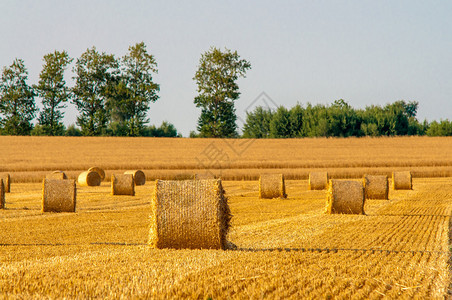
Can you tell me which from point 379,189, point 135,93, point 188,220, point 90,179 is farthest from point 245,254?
point 135,93

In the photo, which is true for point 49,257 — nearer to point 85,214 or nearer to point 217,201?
point 217,201

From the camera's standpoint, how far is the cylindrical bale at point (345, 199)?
46.2ft

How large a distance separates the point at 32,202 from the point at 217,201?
1046 cm

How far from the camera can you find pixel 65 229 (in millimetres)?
10930

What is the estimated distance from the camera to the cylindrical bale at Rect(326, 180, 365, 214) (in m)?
14.1

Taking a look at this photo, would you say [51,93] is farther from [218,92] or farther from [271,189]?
[271,189]

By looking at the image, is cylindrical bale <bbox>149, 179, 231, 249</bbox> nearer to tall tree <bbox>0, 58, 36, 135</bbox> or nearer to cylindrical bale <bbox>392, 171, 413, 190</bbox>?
cylindrical bale <bbox>392, 171, 413, 190</bbox>

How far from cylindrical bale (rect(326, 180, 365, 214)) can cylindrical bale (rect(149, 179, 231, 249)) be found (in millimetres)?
6143

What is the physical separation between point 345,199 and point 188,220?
666 cm

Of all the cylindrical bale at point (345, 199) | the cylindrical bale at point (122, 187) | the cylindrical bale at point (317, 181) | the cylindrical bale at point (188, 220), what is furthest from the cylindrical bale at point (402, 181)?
the cylindrical bale at point (188, 220)

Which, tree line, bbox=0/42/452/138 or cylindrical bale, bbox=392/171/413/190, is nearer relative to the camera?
cylindrical bale, bbox=392/171/413/190

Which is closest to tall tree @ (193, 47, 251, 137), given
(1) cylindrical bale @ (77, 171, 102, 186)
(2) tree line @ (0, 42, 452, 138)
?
(2) tree line @ (0, 42, 452, 138)

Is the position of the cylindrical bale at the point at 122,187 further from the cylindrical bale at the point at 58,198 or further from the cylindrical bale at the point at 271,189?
the cylindrical bale at the point at 58,198

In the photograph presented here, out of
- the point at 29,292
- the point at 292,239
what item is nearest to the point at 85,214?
the point at 292,239
